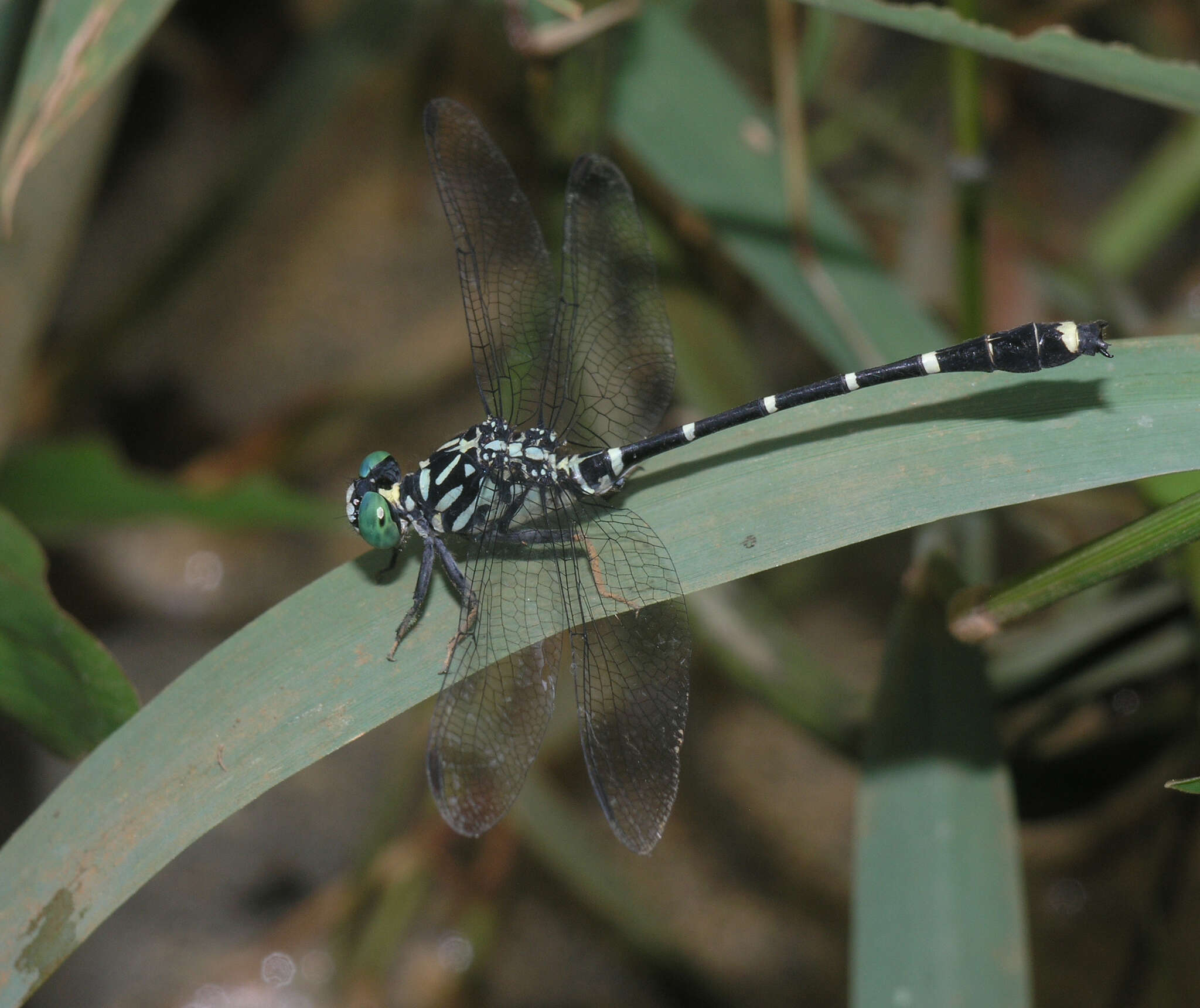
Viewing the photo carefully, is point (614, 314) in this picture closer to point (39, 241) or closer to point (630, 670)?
point (630, 670)

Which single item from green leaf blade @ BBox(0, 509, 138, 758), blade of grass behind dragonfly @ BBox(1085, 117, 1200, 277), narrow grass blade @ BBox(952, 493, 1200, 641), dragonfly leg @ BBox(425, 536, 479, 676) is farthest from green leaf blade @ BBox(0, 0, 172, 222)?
blade of grass behind dragonfly @ BBox(1085, 117, 1200, 277)

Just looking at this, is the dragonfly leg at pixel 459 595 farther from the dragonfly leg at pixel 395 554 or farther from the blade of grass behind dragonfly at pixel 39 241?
the blade of grass behind dragonfly at pixel 39 241

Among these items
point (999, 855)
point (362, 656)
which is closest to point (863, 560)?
point (999, 855)

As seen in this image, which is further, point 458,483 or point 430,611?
point 458,483

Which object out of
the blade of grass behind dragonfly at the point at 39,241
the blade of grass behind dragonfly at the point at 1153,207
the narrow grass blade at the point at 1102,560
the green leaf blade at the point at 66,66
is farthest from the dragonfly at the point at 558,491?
the blade of grass behind dragonfly at the point at 1153,207

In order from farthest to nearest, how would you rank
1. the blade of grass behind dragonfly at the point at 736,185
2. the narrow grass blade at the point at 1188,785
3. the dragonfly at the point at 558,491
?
the blade of grass behind dragonfly at the point at 736,185
the dragonfly at the point at 558,491
the narrow grass blade at the point at 1188,785

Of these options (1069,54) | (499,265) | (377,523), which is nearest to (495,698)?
(377,523)
